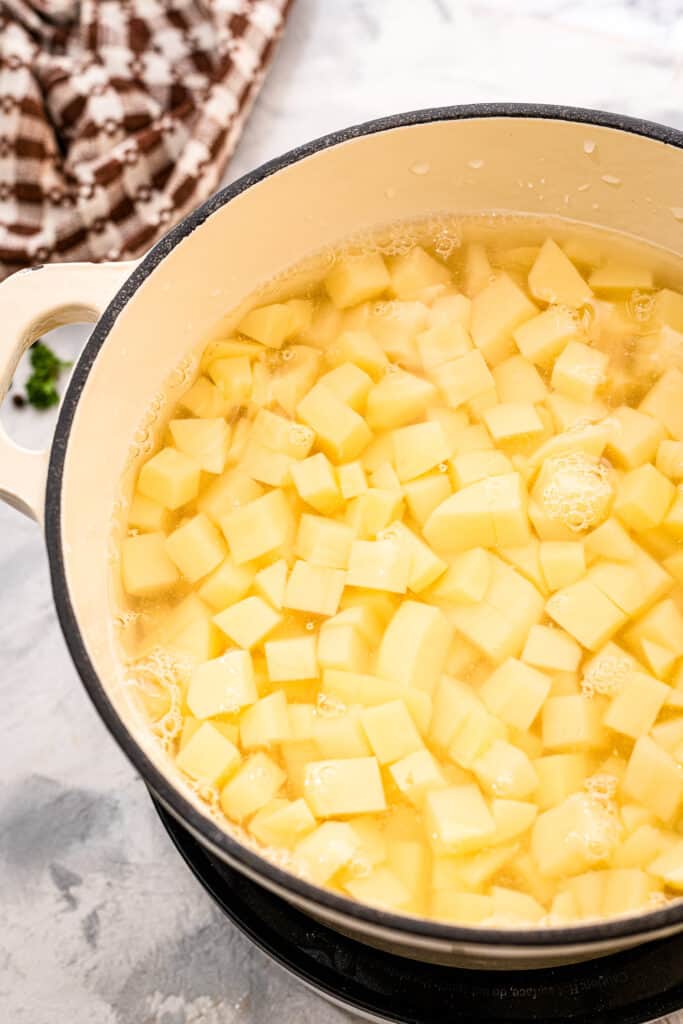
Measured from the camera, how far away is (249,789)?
96 centimetres

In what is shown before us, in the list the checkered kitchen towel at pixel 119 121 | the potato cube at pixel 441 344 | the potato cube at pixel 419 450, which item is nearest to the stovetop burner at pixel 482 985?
the potato cube at pixel 419 450

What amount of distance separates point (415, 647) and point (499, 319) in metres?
0.39

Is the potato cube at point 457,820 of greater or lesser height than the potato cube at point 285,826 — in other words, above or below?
Result: above

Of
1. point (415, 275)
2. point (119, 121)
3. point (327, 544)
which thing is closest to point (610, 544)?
point (327, 544)

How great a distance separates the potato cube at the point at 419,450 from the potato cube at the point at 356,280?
0.19 metres

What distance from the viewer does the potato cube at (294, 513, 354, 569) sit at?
1055mm

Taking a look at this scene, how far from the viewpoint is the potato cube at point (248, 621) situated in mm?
1021

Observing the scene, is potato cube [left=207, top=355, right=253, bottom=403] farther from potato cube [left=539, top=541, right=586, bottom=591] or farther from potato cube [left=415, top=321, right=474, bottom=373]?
potato cube [left=539, top=541, right=586, bottom=591]

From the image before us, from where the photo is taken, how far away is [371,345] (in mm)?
1163

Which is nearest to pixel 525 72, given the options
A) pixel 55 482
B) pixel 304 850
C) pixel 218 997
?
pixel 55 482

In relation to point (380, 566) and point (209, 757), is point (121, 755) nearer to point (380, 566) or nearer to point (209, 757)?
point (209, 757)

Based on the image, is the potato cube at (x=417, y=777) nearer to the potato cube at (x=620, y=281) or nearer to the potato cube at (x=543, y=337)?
the potato cube at (x=543, y=337)

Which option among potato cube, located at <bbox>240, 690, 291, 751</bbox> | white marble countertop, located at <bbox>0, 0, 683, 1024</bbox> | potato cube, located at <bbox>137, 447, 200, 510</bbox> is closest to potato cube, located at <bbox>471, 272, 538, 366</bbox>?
potato cube, located at <bbox>137, 447, 200, 510</bbox>

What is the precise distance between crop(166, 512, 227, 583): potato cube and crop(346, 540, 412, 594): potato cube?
14cm
